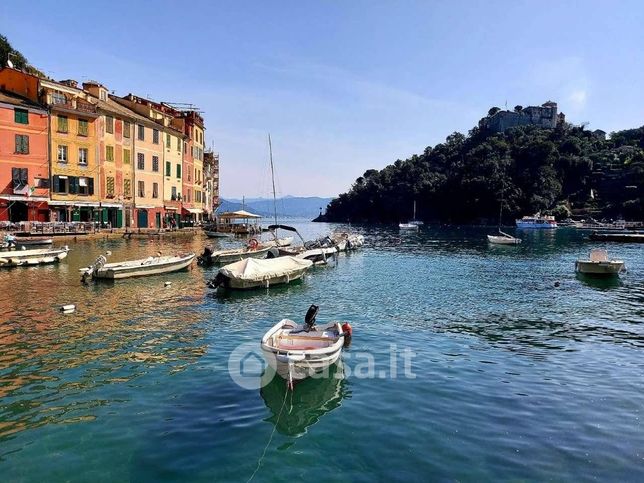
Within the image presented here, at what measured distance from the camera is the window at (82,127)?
61.7m

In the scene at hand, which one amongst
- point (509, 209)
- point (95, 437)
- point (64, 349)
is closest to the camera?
point (95, 437)

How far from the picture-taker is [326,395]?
45.9 feet

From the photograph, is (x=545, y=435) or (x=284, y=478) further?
(x=545, y=435)

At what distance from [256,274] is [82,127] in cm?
4207

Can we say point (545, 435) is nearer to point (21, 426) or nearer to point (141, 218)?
point (21, 426)

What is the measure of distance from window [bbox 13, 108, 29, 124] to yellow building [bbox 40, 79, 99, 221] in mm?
2615

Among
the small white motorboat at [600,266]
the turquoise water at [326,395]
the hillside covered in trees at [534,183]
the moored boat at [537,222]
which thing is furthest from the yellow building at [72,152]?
the hillside covered in trees at [534,183]

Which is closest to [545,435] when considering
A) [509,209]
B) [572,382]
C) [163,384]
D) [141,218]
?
[572,382]

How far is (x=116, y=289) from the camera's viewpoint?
30.5m

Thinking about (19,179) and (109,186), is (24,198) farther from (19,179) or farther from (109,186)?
(109,186)

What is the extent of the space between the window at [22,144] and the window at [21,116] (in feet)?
5.15

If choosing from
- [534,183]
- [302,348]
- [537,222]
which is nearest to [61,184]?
[302,348]

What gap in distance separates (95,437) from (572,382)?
13.4 m

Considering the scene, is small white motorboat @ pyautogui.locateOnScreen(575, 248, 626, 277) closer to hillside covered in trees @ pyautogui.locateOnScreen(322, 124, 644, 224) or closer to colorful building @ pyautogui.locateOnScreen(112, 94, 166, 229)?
colorful building @ pyautogui.locateOnScreen(112, 94, 166, 229)
